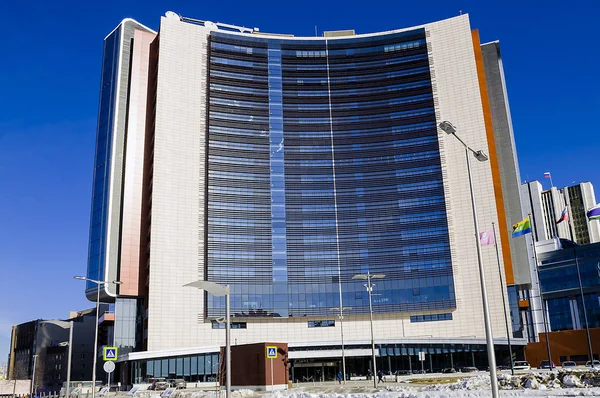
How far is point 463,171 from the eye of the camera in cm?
11012

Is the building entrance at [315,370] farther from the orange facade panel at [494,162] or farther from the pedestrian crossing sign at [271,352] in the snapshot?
the pedestrian crossing sign at [271,352]

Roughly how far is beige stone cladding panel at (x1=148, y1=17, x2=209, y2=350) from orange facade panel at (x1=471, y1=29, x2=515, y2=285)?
5482 centimetres

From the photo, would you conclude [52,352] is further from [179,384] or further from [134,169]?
[179,384]

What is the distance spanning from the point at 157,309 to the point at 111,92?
1792 inches

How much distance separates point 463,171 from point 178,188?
5407 centimetres

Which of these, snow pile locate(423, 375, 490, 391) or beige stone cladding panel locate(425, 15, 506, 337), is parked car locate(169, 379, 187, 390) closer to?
snow pile locate(423, 375, 490, 391)

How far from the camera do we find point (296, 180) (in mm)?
111938

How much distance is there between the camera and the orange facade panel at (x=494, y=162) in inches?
4099

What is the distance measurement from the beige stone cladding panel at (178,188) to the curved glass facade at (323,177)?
241 cm

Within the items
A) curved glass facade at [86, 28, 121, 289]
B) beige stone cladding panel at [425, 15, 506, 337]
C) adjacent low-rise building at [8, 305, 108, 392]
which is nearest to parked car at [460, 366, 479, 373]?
beige stone cladding panel at [425, 15, 506, 337]

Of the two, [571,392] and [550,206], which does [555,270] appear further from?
[571,392]

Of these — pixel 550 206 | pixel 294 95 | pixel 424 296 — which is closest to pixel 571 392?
pixel 424 296

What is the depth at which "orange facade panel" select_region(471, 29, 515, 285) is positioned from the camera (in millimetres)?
104125

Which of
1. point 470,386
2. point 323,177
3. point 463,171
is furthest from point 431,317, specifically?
point 470,386
